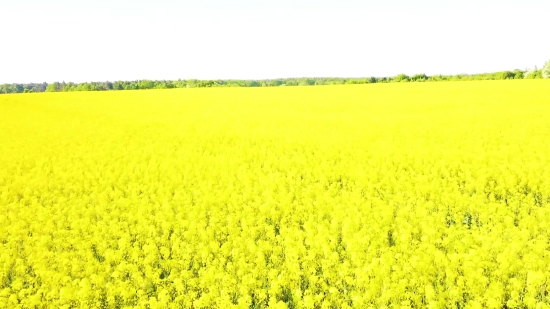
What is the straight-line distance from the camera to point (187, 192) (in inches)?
446

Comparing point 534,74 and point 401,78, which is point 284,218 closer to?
point 534,74

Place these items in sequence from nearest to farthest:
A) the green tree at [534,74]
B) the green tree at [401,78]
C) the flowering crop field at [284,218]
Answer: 1. the flowering crop field at [284,218]
2. the green tree at [534,74]
3. the green tree at [401,78]

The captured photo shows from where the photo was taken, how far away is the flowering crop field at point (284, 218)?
641cm


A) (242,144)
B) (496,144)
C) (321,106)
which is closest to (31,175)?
(242,144)

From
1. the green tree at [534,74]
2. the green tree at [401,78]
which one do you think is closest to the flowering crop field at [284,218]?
the green tree at [534,74]

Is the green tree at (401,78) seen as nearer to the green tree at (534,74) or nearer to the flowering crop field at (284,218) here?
the green tree at (534,74)

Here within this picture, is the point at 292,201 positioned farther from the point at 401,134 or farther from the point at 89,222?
the point at 401,134

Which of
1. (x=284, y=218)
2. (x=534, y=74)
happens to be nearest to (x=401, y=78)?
(x=534, y=74)

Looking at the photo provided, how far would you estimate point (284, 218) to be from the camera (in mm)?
9055

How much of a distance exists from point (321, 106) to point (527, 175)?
1955 cm

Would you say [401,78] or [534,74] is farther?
[401,78]

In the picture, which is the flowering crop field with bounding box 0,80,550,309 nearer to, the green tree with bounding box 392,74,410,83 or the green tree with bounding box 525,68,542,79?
the green tree with bounding box 525,68,542,79

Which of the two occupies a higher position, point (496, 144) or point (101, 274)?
point (496, 144)

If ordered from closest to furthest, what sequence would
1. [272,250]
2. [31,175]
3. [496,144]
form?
[272,250]
[31,175]
[496,144]
